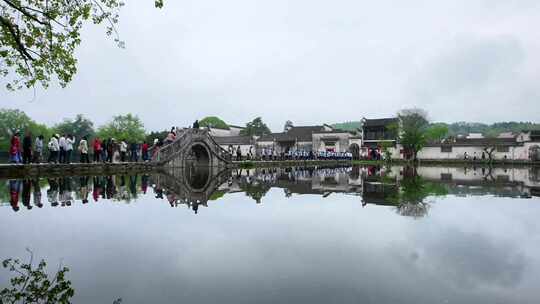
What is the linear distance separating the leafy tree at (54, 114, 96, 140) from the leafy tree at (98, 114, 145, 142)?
361 centimetres

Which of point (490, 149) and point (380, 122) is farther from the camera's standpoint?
point (380, 122)

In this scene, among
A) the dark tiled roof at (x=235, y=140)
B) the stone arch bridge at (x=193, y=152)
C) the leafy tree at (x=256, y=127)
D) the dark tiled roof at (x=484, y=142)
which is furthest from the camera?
the leafy tree at (x=256, y=127)

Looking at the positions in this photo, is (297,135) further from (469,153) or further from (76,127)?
(76,127)

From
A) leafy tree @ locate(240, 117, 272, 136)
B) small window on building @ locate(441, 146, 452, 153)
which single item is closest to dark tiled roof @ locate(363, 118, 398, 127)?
small window on building @ locate(441, 146, 452, 153)

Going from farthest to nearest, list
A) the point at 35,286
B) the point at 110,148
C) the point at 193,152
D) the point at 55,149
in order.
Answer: the point at 193,152 → the point at 110,148 → the point at 55,149 → the point at 35,286

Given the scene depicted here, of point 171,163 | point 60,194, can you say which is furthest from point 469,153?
point 60,194

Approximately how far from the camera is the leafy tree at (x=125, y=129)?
221ft

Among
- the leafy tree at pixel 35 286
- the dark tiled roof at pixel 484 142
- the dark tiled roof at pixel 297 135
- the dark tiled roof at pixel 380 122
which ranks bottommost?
the leafy tree at pixel 35 286

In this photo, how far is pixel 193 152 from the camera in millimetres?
30516

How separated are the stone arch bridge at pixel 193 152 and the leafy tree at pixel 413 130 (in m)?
31.3

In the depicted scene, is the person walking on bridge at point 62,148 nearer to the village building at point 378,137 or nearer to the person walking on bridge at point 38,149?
the person walking on bridge at point 38,149

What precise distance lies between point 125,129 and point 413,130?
4901 centimetres

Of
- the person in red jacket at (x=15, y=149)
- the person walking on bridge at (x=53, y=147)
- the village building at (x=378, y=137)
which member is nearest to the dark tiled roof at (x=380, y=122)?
the village building at (x=378, y=137)

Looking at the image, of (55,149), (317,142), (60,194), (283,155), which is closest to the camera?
(60,194)
